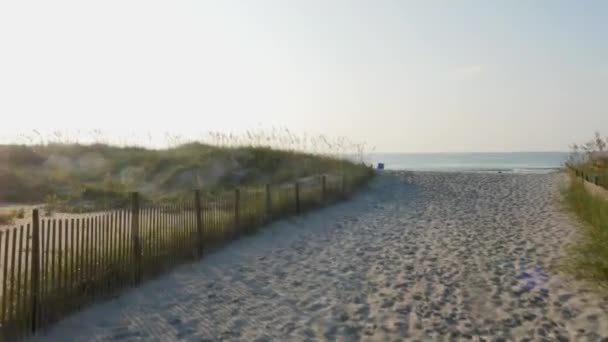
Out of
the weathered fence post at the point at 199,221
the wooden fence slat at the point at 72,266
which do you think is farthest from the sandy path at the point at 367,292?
the wooden fence slat at the point at 72,266

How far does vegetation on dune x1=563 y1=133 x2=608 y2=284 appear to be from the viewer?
22.3 feet

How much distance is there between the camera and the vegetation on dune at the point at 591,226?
679 centimetres

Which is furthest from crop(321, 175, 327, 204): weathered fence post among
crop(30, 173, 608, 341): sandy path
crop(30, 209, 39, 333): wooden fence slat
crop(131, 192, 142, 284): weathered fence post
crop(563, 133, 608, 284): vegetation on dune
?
crop(30, 209, 39, 333): wooden fence slat

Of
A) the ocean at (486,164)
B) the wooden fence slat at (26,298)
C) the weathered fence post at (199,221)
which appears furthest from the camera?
the ocean at (486,164)

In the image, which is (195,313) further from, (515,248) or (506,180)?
→ (506,180)

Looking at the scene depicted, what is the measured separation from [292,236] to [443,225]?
368 centimetres

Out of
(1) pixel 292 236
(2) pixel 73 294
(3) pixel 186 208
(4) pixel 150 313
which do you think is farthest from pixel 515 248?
(2) pixel 73 294

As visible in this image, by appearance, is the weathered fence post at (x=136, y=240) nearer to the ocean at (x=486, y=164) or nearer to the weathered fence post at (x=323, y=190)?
the weathered fence post at (x=323, y=190)

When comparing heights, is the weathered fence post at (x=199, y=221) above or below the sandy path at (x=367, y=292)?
above

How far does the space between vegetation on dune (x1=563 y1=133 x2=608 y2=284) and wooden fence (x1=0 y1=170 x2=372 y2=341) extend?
18.3 ft

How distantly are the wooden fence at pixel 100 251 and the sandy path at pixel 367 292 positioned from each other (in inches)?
8.8

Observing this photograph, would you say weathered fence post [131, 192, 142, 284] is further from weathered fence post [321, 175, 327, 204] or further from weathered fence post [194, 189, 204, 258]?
weathered fence post [321, 175, 327, 204]

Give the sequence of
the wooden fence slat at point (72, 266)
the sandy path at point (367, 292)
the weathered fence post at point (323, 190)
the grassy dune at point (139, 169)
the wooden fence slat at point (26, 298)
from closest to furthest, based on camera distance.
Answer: the wooden fence slat at point (26, 298) → the sandy path at point (367, 292) → the wooden fence slat at point (72, 266) → the weathered fence post at point (323, 190) → the grassy dune at point (139, 169)

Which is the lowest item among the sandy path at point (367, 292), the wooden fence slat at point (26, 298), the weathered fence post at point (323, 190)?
the sandy path at point (367, 292)
